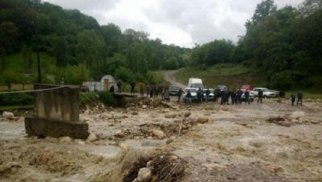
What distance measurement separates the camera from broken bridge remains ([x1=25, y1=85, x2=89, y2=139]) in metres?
24.3

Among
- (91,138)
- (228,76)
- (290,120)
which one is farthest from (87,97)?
(228,76)

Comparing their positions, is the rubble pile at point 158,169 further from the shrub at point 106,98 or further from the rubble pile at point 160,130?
the shrub at point 106,98

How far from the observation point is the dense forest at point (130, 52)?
70438mm

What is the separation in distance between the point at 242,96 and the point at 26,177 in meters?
32.2

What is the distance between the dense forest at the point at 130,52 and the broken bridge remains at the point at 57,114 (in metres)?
25.9

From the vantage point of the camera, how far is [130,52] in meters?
79.2

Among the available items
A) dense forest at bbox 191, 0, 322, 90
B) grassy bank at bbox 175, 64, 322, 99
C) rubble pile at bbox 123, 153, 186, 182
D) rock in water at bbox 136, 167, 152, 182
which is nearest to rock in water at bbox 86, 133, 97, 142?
rubble pile at bbox 123, 153, 186, 182

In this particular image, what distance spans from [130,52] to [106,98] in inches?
1225

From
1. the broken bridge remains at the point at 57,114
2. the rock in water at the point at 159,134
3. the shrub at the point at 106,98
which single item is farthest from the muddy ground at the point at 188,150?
the shrub at the point at 106,98

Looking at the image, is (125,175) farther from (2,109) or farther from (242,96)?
(242,96)

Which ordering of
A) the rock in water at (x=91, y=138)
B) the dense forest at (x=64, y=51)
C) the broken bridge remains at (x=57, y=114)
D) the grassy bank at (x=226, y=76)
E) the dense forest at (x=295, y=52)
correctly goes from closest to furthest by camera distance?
the rock in water at (x=91, y=138) < the broken bridge remains at (x=57, y=114) < the dense forest at (x=64, y=51) < the dense forest at (x=295, y=52) < the grassy bank at (x=226, y=76)

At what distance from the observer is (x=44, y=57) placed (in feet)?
305

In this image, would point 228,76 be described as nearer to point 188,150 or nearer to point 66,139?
point 66,139

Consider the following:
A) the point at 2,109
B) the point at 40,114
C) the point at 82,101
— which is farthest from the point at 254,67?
the point at 40,114
